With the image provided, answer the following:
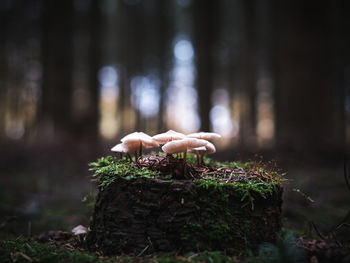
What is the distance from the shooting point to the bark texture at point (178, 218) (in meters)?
2.10

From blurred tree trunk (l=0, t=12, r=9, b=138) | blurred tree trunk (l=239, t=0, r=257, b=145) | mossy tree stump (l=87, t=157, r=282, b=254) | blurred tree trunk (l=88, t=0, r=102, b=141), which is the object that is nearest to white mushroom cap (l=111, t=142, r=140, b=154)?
mossy tree stump (l=87, t=157, r=282, b=254)

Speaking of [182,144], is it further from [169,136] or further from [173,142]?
[169,136]

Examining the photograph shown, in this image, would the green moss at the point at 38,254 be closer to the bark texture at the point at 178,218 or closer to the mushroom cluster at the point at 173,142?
the bark texture at the point at 178,218

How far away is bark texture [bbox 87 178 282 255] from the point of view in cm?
210

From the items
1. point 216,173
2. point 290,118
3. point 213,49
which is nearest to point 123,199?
point 216,173

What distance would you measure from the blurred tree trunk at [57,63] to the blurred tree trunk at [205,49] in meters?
5.27

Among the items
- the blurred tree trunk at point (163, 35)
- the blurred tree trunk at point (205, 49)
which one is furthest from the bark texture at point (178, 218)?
the blurred tree trunk at point (163, 35)

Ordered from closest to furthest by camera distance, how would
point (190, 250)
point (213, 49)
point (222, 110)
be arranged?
point (190, 250), point (213, 49), point (222, 110)

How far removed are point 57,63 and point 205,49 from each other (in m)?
6.01

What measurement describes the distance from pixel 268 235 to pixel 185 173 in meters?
0.96

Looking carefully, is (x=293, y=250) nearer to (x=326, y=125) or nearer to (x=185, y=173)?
(x=185, y=173)

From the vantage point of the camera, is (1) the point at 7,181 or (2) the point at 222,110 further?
(2) the point at 222,110

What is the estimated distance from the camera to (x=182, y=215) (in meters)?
2.11

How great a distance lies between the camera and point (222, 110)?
3384cm
